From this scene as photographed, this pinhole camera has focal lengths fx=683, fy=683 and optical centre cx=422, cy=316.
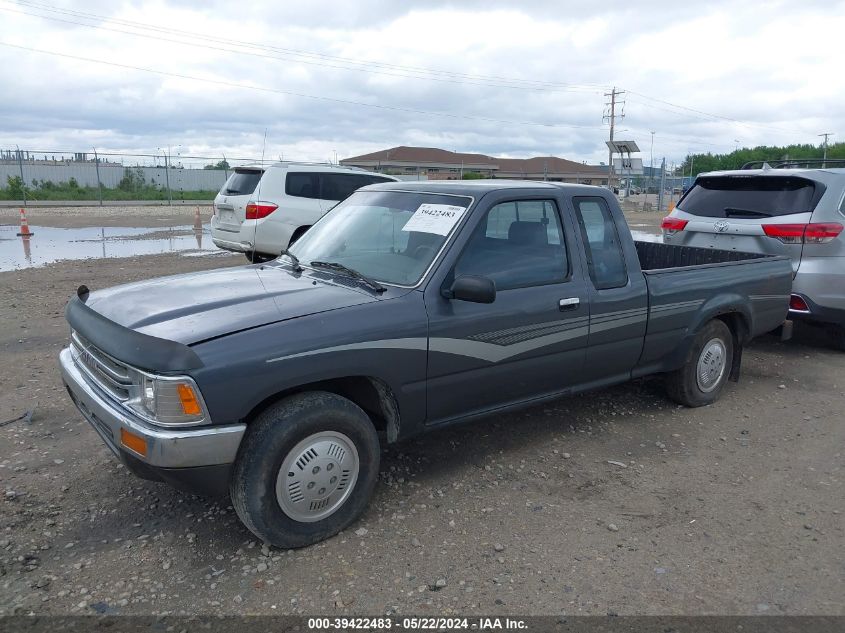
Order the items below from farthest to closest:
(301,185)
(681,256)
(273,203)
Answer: (301,185)
(273,203)
(681,256)

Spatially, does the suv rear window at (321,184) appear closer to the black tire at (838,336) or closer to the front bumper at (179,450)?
the black tire at (838,336)

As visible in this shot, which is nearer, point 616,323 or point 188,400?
point 188,400

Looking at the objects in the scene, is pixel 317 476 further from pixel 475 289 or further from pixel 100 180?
pixel 100 180

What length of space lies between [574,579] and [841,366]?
502 centimetres

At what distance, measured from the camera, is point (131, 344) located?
10.1ft

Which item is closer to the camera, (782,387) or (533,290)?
(533,290)

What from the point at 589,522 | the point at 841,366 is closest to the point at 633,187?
the point at 841,366

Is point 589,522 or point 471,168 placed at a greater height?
point 471,168

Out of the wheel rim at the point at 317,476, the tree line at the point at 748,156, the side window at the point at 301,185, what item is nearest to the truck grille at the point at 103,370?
the wheel rim at the point at 317,476

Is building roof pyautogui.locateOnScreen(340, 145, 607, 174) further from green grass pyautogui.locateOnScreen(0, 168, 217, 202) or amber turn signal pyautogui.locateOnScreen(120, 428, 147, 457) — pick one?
amber turn signal pyautogui.locateOnScreen(120, 428, 147, 457)

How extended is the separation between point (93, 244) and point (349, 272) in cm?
1445

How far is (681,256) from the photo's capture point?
629cm

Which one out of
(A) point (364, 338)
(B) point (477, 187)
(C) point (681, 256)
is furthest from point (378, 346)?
(C) point (681, 256)

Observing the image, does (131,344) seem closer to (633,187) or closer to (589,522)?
(589,522)
